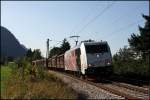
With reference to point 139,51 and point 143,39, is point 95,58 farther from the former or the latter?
point 139,51

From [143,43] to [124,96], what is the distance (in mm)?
36290

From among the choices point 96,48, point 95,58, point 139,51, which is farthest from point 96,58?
point 139,51

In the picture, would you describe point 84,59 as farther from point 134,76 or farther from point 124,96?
point 124,96

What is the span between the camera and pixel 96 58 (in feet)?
88.6

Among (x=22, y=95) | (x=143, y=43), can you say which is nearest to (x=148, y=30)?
(x=143, y=43)

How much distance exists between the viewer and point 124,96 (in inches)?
619

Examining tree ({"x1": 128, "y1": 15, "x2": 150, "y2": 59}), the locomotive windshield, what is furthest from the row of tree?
the locomotive windshield

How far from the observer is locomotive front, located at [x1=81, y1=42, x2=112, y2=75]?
26.5 meters

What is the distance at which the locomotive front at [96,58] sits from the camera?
26484mm

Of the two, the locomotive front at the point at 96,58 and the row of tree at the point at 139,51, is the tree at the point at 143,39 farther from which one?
the locomotive front at the point at 96,58

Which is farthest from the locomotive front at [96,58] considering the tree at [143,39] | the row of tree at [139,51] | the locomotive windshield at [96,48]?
the tree at [143,39]

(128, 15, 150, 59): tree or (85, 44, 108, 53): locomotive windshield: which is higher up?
(128, 15, 150, 59): tree

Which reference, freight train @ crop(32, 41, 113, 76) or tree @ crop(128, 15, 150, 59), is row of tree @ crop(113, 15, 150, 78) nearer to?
tree @ crop(128, 15, 150, 59)

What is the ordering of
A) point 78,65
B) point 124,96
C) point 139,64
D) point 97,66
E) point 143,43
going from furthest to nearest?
point 143,43
point 139,64
point 78,65
point 97,66
point 124,96
